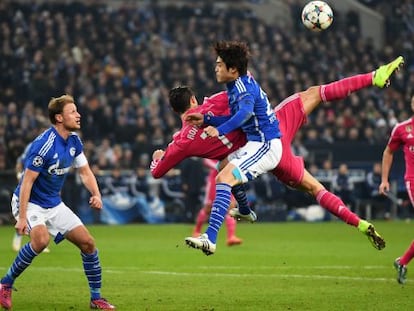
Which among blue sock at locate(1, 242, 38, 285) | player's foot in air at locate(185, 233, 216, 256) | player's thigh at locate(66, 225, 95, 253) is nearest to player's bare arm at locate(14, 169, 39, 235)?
blue sock at locate(1, 242, 38, 285)

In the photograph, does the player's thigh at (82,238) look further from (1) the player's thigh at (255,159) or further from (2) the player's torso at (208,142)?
(2) the player's torso at (208,142)

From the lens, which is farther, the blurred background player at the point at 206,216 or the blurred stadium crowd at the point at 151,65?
the blurred stadium crowd at the point at 151,65

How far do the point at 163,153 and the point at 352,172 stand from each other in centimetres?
1647

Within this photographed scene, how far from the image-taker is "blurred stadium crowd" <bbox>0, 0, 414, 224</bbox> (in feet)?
91.6

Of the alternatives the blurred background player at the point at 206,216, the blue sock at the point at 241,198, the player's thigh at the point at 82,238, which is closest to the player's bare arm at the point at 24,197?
the player's thigh at the point at 82,238

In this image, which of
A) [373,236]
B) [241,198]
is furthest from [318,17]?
[373,236]

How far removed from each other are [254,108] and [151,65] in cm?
2111

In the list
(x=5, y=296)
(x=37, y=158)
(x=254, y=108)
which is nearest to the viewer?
(x=37, y=158)

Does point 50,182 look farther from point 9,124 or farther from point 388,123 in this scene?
point 388,123

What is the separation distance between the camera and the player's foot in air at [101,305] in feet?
33.7

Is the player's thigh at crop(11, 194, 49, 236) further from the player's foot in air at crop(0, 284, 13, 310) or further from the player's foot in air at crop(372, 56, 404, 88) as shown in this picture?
the player's foot in air at crop(372, 56, 404, 88)

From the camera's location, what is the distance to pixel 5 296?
10398 millimetres

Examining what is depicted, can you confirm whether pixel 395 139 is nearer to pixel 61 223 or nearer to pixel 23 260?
pixel 61 223

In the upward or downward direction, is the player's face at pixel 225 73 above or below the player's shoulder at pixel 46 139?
above
